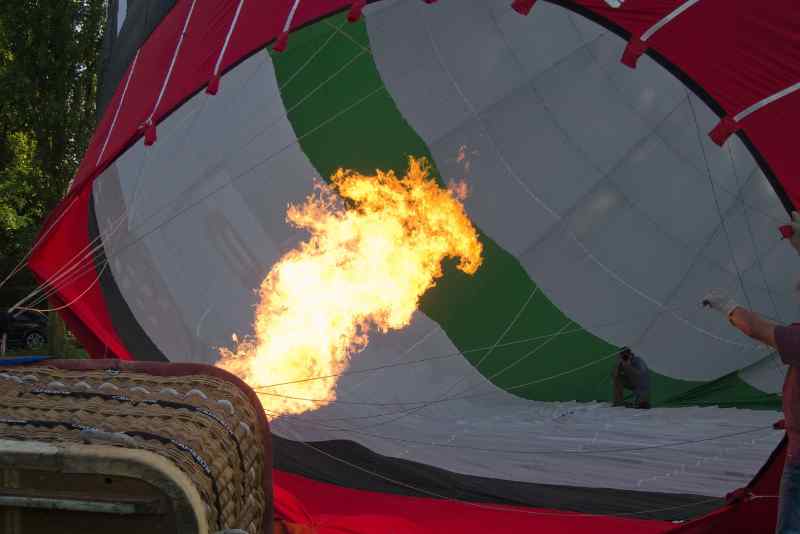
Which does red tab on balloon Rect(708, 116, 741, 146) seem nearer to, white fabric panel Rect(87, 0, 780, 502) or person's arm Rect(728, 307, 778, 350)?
person's arm Rect(728, 307, 778, 350)

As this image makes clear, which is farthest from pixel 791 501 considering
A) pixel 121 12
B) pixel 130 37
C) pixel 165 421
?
pixel 121 12

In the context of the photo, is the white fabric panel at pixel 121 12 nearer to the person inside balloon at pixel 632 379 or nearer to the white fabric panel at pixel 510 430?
the white fabric panel at pixel 510 430

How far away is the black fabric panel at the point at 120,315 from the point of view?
611cm

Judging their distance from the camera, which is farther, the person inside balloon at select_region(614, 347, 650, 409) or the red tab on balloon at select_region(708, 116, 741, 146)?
the person inside balloon at select_region(614, 347, 650, 409)

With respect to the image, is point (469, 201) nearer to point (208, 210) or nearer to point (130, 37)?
point (208, 210)

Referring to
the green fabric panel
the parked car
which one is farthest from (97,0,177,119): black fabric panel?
the parked car

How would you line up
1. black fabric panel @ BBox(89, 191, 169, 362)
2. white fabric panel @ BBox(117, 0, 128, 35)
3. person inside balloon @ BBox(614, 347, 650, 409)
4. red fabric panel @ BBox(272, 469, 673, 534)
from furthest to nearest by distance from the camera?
person inside balloon @ BBox(614, 347, 650, 409) → white fabric panel @ BBox(117, 0, 128, 35) → black fabric panel @ BBox(89, 191, 169, 362) → red fabric panel @ BBox(272, 469, 673, 534)

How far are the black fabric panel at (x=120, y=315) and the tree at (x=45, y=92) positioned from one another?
5.85 metres

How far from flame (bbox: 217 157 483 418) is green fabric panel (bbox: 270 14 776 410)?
152mm

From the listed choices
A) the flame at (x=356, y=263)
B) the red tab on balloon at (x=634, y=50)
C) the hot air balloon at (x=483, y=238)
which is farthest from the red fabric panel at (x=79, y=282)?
the red tab on balloon at (x=634, y=50)

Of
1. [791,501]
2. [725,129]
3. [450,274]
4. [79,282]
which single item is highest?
[79,282]

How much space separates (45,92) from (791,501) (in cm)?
1104

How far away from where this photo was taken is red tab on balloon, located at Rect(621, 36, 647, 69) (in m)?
3.31

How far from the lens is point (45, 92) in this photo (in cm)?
1144
